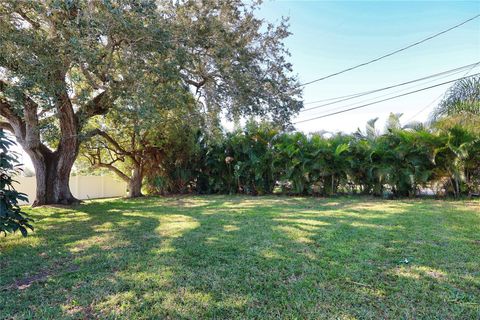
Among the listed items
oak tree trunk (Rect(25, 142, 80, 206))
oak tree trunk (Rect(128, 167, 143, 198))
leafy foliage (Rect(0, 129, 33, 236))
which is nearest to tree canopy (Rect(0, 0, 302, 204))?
oak tree trunk (Rect(25, 142, 80, 206))

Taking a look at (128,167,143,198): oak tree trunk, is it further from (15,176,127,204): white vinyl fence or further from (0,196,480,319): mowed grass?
(0,196,480,319): mowed grass

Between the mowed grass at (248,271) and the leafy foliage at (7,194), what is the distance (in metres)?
0.38

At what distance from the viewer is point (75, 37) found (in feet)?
15.3

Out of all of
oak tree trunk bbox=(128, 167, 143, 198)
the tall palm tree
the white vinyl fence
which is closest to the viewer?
the tall palm tree

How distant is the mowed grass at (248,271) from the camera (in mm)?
1997

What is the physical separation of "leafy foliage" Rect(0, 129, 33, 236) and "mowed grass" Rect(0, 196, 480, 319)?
1.25 ft

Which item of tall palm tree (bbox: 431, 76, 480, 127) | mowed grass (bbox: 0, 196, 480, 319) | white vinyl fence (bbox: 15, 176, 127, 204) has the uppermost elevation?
tall palm tree (bbox: 431, 76, 480, 127)

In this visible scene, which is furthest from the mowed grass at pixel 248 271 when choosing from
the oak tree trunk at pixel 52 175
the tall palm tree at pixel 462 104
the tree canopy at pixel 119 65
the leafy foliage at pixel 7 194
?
the tall palm tree at pixel 462 104

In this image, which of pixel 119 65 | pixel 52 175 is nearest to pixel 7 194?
pixel 119 65

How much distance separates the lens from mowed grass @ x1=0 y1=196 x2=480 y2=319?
200 centimetres

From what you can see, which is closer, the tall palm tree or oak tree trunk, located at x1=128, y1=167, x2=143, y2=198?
the tall palm tree

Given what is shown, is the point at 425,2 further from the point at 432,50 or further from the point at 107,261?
the point at 107,261

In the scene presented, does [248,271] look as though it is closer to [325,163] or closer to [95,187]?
[325,163]

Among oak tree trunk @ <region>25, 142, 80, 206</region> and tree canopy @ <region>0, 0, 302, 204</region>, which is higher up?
tree canopy @ <region>0, 0, 302, 204</region>
